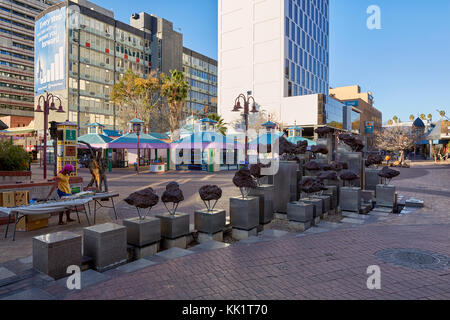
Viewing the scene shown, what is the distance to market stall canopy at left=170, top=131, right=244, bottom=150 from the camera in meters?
24.7

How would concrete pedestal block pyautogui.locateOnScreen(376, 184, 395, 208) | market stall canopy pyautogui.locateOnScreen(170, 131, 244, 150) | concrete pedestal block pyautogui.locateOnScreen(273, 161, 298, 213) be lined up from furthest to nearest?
1. market stall canopy pyautogui.locateOnScreen(170, 131, 244, 150)
2. concrete pedestal block pyautogui.locateOnScreen(376, 184, 395, 208)
3. concrete pedestal block pyautogui.locateOnScreen(273, 161, 298, 213)

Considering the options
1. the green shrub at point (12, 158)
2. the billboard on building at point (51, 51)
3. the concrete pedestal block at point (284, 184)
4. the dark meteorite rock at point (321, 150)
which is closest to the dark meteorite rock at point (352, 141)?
the dark meteorite rock at point (321, 150)

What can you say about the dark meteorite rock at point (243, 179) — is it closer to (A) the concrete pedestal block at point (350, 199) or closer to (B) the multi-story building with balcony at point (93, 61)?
(A) the concrete pedestal block at point (350, 199)

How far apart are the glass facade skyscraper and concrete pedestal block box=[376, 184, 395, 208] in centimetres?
4259

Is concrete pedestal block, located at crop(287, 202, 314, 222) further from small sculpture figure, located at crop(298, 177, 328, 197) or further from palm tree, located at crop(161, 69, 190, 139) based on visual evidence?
palm tree, located at crop(161, 69, 190, 139)

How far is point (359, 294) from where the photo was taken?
3.77 m

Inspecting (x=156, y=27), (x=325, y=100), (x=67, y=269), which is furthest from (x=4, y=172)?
(x=156, y=27)

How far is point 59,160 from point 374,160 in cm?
1312

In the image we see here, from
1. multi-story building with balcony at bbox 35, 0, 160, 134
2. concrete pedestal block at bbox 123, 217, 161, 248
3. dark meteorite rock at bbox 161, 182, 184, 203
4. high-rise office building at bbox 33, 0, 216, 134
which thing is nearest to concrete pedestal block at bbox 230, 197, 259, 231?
dark meteorite rock at bbox 161, 182, 184, 203

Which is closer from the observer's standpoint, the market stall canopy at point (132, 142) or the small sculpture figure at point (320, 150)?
the small sculpture figure at point (320, 150)

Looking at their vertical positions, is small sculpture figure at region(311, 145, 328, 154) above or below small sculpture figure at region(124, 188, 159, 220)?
above

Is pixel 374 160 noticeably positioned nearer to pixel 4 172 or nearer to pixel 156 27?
pixel 4 172

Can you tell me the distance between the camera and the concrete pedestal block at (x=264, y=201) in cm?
753

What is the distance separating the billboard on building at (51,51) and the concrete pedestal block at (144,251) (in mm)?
49924
